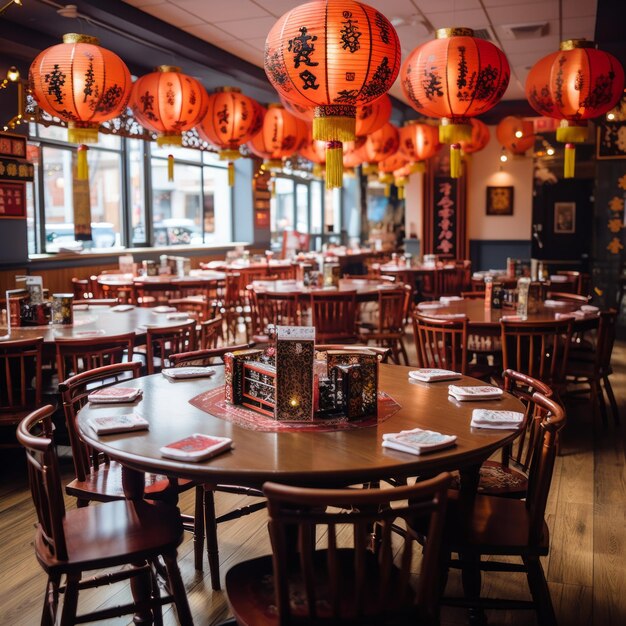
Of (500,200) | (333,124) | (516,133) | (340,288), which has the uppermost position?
(516,133)

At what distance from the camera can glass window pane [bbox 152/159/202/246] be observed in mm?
10188

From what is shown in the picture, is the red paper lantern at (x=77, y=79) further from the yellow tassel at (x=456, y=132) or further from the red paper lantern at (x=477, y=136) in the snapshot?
the red paper lantern at (x=477, y=136)

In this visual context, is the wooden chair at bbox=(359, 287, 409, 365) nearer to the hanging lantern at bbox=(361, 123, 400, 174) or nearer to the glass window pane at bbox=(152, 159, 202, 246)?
the hanging lantern at bbox=(361, 123, 400, 174)

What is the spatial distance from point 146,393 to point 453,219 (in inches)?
419

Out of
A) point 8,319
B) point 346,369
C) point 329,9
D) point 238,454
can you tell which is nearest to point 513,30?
point 329,9

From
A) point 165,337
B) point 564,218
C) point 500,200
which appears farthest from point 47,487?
point 564,218

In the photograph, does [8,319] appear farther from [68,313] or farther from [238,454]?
[238,454]

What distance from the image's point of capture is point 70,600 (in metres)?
1.88

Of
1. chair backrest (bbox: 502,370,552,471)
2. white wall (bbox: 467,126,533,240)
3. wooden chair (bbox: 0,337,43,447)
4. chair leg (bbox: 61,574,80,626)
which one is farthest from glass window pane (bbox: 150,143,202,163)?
chair leg (bbox: 61,574,80,626)

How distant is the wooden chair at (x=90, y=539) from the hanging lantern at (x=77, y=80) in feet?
9.33

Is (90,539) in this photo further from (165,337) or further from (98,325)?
(98,325)

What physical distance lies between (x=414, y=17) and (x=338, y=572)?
20.9ft

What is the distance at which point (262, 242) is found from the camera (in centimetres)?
1234

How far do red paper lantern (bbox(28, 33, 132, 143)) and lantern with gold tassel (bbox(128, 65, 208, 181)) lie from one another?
1.85ft
